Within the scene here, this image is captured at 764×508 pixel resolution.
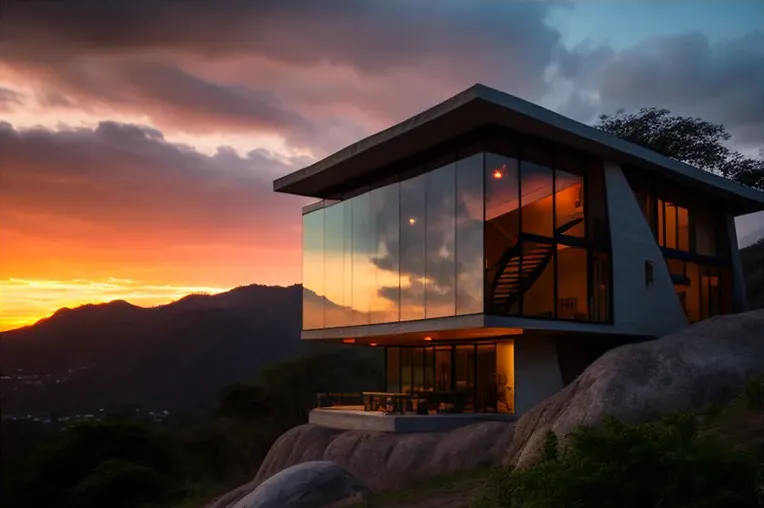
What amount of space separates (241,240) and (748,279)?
31011 mm

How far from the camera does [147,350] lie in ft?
281

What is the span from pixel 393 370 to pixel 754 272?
3070 centimetres

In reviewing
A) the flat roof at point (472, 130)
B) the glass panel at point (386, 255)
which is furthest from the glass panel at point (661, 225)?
the glass panel at point (386, 255)

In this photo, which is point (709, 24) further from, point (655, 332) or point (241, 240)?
point (241, 240)

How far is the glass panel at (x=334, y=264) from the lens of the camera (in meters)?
26.2

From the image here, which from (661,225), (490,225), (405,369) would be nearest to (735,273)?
(661,225)

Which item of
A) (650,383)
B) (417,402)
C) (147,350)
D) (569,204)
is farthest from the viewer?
(147,350)

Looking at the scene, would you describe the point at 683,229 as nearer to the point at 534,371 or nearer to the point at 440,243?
the point at 534,371

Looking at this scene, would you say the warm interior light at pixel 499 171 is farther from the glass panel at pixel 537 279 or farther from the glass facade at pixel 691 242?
the glass facade at pixel 691 242

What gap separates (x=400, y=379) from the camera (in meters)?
29.6

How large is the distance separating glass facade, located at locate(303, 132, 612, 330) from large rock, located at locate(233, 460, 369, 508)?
7995 millimetres

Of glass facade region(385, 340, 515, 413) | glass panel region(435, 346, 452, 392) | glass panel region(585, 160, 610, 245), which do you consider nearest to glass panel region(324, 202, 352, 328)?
glass panel region(435, 346, 452, 392)

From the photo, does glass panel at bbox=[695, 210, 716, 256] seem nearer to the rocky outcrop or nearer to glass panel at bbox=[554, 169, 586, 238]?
glass panel at bbox=[554, 169, 586, 238]

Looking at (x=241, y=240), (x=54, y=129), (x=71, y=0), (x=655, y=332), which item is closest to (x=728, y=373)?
(x=655, y=332)
